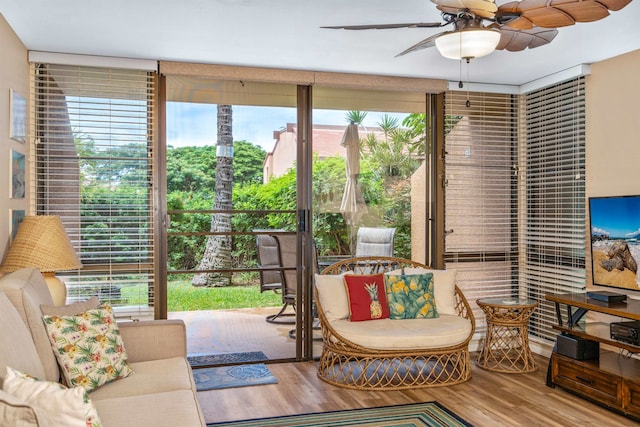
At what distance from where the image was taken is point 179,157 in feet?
15.8

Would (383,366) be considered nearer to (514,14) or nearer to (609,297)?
(609,297)

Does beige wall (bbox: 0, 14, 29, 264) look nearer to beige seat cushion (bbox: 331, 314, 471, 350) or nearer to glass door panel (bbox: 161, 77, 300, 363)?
glass door panel (bbox: 161, 77, 300, 363)

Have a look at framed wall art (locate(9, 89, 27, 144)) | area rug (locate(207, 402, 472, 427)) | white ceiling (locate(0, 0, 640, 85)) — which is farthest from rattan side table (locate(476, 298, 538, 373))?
framed wall art (locate(9, 89, 27, 144))

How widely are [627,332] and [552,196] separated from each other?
1734 mm

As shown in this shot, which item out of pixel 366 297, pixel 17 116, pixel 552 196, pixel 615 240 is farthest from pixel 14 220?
pixel 552 196

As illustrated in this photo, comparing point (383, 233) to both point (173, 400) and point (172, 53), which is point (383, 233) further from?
point (173, 400)

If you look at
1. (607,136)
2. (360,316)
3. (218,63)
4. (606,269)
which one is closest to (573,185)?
(607,136)

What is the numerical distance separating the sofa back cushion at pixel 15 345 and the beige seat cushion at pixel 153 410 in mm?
328

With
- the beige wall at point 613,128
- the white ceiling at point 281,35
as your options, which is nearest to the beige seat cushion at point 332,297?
the white ceiling at point 281,35

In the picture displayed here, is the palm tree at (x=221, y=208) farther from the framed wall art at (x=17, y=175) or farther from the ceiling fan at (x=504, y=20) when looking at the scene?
the ceiling fan at (x=504, y=20)

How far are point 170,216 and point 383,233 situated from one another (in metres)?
1.89

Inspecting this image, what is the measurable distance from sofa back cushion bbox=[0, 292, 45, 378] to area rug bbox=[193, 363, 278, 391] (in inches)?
78.8

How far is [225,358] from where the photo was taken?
4910 millimetres

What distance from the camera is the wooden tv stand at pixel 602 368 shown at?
371 cm
